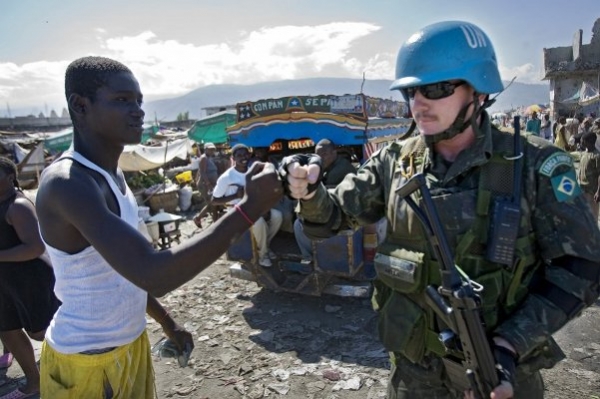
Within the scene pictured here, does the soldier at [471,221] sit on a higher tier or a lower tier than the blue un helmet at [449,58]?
lower

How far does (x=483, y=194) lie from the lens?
180cm

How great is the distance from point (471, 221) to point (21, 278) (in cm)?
353

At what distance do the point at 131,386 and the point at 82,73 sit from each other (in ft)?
4.64

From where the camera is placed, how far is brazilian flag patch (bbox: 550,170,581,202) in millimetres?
1710

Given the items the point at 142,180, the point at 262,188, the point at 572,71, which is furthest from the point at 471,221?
the point at 572,71

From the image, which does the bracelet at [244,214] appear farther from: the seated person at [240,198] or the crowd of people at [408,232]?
the seated person at [240,198]

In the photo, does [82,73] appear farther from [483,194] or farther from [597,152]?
[597,152]

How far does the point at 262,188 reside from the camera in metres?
1.58

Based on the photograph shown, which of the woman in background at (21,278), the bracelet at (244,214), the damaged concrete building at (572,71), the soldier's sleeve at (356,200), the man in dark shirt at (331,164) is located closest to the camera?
the bracelet at (244,214)

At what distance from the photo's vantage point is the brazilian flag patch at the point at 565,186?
1710 mm

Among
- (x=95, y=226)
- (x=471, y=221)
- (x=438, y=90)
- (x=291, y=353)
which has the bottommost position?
(x=291, y=353)

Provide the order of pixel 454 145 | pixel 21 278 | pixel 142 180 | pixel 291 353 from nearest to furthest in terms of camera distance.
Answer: pixel 454 145, pixel 21 278, pixel 291 353, pixel 142 180

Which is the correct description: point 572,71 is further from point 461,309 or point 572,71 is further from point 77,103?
point 77,103

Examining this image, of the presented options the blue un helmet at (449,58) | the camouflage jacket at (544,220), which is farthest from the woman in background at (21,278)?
the blue un helmet at (449,58)
